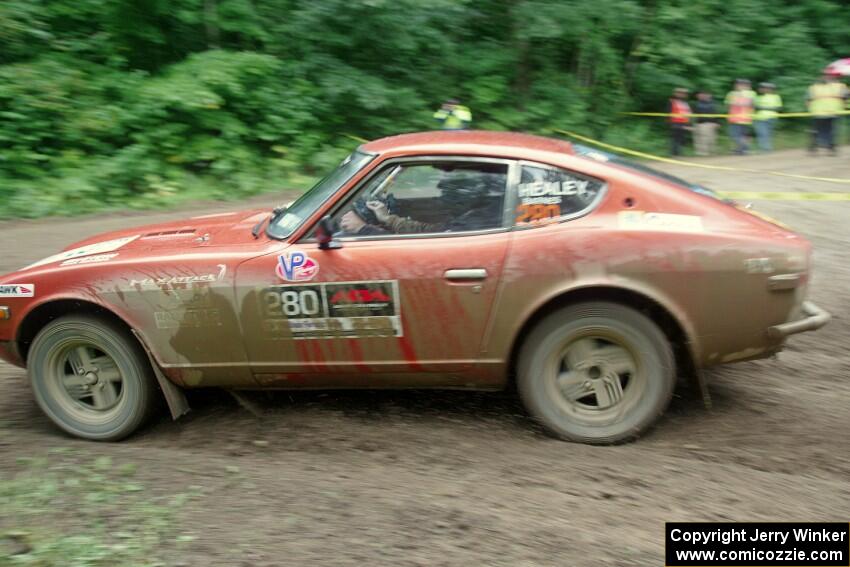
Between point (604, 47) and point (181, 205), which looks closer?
point (181, 205)

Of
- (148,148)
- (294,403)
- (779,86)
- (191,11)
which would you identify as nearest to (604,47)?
(779,86)

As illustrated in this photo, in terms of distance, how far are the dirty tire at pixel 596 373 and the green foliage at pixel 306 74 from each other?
8323mm

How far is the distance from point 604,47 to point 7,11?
430 inches

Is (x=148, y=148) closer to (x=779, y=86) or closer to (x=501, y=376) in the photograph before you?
(x=501, y=376)

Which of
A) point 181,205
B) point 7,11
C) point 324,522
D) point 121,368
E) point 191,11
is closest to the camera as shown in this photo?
point 324,522

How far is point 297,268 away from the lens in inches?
160

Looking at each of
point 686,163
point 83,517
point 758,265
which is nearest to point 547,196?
point 758,265

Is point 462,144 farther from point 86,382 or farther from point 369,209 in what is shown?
point 86,382

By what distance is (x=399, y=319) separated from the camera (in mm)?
4035

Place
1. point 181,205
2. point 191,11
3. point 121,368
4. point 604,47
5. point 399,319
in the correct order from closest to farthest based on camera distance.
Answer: point 399,319, point 121,368, point 181,205, point 191,11, point 604,47

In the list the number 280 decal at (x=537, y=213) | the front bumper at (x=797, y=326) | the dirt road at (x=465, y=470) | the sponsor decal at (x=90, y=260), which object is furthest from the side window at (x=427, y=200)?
the front bumper at (x=797, y=326)

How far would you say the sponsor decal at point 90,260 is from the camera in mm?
4314

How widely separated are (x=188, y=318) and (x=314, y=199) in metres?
0.92

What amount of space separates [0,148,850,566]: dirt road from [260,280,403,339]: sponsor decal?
2.11 ft
